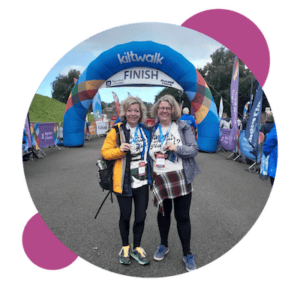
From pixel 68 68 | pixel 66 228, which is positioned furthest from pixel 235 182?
pixel 68 68

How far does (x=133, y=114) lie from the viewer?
176 centimetres

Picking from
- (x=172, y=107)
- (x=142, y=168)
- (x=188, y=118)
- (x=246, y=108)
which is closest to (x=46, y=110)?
(x=142, y=168)

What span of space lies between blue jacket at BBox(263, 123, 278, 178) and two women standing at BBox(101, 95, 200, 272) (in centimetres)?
74

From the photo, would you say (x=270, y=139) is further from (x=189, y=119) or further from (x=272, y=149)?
(x=189, y=119)

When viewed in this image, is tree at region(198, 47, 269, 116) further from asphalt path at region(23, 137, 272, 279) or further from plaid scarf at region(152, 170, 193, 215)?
plaid scarf at region(152, 170, 193, 215)

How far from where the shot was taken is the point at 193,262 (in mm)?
2004

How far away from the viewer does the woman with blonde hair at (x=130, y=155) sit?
176 centimetres

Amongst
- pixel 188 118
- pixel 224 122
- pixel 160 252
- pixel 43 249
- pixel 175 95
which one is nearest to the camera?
pixel 175 95

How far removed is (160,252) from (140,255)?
21 centimetres

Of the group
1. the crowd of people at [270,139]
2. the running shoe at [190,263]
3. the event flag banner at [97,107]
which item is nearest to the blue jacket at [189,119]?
the crowd of people at [270,139]

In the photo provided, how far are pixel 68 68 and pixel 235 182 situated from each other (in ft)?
6.80

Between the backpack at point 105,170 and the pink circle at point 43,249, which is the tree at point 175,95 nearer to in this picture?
the backpack at point 105,170

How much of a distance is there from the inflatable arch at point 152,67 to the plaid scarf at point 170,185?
0.36 m

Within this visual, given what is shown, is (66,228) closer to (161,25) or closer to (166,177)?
(166,177)
